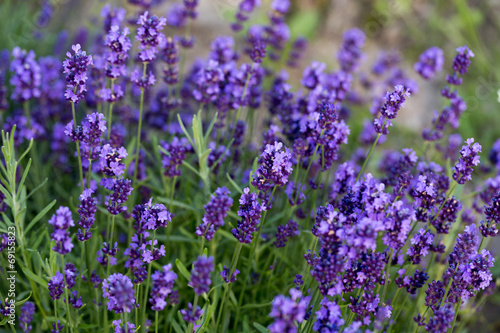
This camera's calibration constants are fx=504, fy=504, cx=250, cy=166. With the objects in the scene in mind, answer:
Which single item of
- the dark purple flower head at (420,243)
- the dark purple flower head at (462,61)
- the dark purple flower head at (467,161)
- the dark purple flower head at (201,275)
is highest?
the dark purple flower head at (462,61)

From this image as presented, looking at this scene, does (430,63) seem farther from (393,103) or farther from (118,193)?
(118,193)

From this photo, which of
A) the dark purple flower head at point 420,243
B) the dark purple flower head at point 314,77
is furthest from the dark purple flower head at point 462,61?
the dark purple flower head at point 420,243

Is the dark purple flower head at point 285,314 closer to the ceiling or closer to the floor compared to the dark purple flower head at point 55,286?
closer to the ceiling

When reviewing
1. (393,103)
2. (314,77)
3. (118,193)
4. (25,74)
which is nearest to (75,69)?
(118,193)

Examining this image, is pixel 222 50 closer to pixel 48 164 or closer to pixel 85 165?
pixel 85 165

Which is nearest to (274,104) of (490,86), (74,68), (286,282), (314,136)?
(314,136)

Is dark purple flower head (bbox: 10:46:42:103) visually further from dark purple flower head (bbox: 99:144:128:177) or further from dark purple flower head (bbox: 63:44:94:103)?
dark purple flower head (bbox: 99:144:128:177)

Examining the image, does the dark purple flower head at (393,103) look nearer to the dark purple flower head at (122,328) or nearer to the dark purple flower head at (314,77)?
the dark purple flower head at (314,77)
